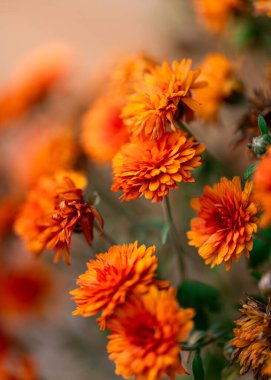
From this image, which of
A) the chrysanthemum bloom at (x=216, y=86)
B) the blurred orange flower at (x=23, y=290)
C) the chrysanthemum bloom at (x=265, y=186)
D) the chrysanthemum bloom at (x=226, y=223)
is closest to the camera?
the chrysanthemum bloom at (x=265, y=186)

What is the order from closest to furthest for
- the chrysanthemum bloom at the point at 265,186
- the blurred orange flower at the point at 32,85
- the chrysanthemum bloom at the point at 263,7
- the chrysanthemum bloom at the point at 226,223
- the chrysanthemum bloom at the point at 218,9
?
the chrysanthemum bloom at the point at 265,186, the chrysanthemum bloom at the point at 226,223, the chrysanthemum bloom at the point at 263,7, the chrysanthemum bloom at the point at 218,9, the blurred orange flower at the point at 32,85

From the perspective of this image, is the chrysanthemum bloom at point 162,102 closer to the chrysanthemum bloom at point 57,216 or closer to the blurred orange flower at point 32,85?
the chrysanthemum bloom at point 57,216

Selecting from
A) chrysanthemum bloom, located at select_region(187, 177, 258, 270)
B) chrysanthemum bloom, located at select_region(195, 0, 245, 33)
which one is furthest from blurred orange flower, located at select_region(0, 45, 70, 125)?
chrysanthemum bloom, located at select_region(187, 177, 258, 270)

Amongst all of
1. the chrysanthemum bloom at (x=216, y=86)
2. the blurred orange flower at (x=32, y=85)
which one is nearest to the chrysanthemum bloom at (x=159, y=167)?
the chrysanthemum bloom at (x=216, y=86)

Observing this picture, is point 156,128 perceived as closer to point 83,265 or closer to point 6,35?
point 83,265

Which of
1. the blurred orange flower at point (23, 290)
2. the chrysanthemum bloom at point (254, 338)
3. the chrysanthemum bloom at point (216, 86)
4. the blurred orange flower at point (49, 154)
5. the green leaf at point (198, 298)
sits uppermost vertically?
the chrysanthemum bloom at point (216, 86)

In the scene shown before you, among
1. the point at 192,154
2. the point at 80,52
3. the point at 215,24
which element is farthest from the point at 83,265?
the point at 80,52

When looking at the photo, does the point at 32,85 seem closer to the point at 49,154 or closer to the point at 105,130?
the point at 49,154
